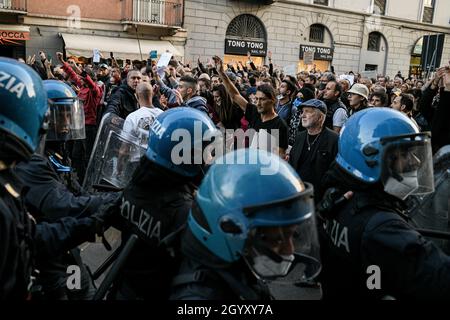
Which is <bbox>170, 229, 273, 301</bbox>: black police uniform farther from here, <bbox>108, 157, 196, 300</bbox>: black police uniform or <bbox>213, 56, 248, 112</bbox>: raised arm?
<bbox>213, 56, 248, 112</bbox>: raised arm

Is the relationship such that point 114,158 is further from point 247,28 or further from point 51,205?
point 247,28

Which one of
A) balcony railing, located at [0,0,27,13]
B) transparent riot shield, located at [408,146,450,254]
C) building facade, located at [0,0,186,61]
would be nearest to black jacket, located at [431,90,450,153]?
transparent riot shield, located at [408,146,450,254]

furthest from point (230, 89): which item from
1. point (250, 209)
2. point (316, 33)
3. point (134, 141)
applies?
point (316, 33)

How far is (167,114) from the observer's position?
2018 mm

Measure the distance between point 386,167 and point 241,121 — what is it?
3.69 metres

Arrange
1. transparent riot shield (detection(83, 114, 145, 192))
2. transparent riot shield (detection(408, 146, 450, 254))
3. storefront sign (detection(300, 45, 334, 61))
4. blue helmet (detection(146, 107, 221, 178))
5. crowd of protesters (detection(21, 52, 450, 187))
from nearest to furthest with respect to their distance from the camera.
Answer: blue helmet (detection(146, 107, 221, 178)) → transparent riot shield (detection(408, 146, 450, 254)) → transparent riot shield (detection(83, 114, 145, 192)) → crowd of protesters (detection(21, 52, 450, 187)) → storefront sign (detection(300, 45, 334, 61))

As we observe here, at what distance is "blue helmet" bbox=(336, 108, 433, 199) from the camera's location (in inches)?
67.9

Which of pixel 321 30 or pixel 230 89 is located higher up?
pixel 321 30

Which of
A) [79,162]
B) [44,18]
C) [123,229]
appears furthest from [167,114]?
[44,18]

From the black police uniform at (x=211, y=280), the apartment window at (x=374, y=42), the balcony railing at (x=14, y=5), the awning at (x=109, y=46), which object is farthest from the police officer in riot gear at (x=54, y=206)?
the apartment window at (x=374, y=42)

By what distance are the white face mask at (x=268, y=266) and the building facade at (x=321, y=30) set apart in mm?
18484

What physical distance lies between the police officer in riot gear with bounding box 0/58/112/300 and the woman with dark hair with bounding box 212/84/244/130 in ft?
12.3

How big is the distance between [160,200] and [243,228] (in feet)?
2.03

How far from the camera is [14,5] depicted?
16.3 m
